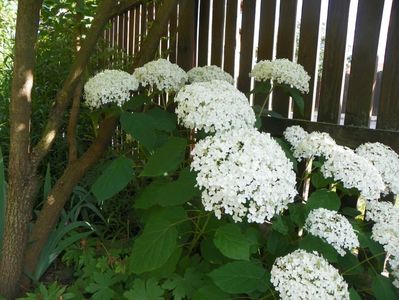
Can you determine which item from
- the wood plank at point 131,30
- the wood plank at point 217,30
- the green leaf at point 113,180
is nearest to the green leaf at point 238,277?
Result: the green leaf at point 113,180

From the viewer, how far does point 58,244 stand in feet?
7.74

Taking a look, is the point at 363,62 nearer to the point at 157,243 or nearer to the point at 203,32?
the point at 157,243

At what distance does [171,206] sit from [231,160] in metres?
0.44

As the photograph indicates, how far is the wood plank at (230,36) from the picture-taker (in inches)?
115

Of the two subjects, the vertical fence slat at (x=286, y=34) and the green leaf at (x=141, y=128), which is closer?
the green leaf at (x=141, y=128)

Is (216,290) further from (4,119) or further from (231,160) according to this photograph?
(4,119)

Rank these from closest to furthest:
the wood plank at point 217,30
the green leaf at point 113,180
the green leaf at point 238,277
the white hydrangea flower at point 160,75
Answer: the green leaf at point 238,277
the green leaf at point 113,180
the white hydrangea flower at point 160,75
the wood plank at point 217,30

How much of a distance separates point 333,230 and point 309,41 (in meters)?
1.27

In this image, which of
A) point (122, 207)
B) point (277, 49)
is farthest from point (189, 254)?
point (277, 49)

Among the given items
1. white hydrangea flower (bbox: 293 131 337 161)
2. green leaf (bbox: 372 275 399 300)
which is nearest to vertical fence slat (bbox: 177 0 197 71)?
white hydrangea flower (bbox: 293 131 337 161)

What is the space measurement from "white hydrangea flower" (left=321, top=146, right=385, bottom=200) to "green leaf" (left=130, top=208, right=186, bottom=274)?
2.10ft

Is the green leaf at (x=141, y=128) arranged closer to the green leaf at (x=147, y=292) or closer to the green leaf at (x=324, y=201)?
the green leaf at (x=147, y=292)

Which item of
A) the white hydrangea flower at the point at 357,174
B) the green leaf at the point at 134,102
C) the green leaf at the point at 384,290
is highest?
the green leaf at the point at 134,102

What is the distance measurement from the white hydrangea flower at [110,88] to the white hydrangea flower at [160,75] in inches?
3.3
